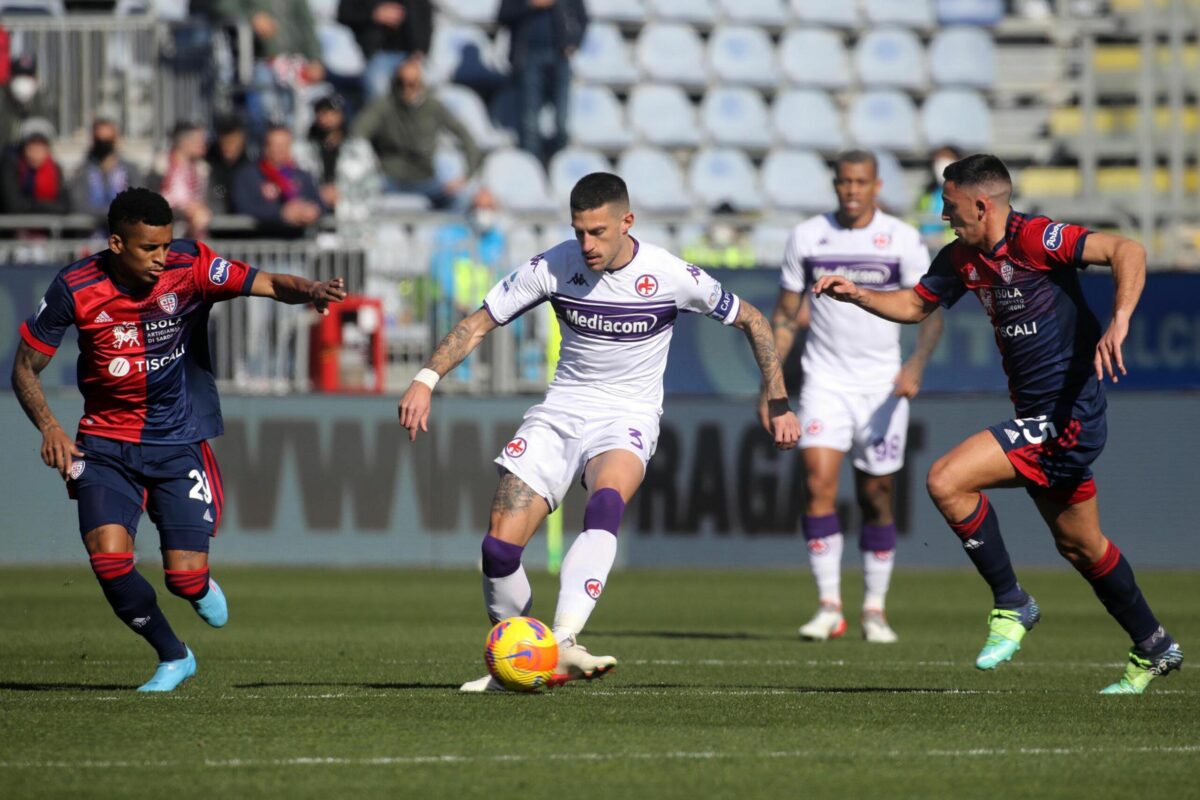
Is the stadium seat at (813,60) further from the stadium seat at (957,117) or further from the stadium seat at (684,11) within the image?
the stadium seat at (957,117)

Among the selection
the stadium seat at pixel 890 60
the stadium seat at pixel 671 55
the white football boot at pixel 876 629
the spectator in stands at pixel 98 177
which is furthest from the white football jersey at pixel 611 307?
the stadium seat at pixel 890 60

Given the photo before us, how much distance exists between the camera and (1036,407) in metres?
8.25

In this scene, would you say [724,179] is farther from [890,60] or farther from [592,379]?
[592,379]

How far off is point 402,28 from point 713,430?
718 cm

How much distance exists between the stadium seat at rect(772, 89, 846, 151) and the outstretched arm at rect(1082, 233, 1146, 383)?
53.7ft

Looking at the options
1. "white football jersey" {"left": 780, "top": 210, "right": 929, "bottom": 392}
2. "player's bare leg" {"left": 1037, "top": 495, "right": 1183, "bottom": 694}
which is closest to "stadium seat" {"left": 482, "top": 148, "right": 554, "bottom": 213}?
"white football jersey" {"left": 780, "top": 210, "right": 929, "bottom": 392}

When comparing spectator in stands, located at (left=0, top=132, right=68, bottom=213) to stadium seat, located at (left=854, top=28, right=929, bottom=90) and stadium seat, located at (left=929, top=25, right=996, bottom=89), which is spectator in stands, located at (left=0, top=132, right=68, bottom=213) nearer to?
stadium seat, located at (left=854, top=28, right=929, bottom=90)

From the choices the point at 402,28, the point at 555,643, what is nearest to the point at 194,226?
the point at 402,28

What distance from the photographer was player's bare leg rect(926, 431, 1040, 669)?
320 inches

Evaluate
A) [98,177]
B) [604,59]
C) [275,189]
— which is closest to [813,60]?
[604,59]

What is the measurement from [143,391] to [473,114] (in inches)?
573

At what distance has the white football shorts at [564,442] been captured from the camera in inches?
332

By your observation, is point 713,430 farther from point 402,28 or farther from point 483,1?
point 483,1

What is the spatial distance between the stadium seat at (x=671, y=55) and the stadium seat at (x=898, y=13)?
2.58 meters
